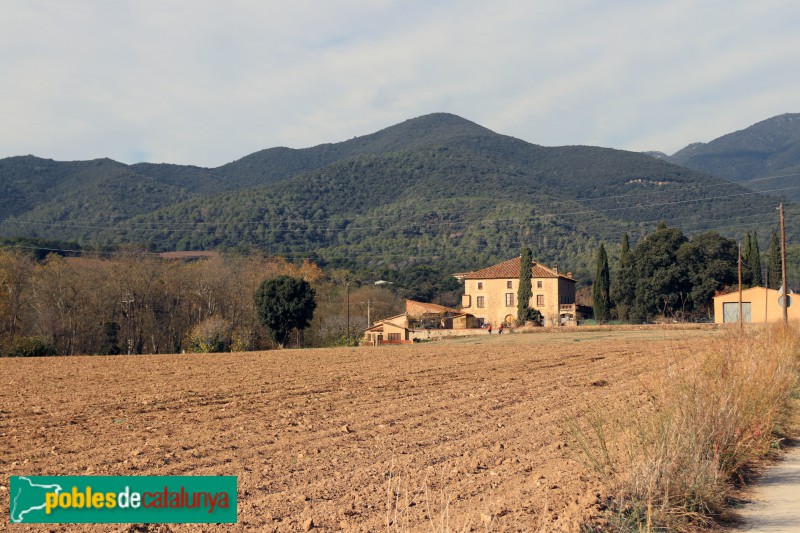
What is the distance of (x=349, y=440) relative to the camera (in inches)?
470

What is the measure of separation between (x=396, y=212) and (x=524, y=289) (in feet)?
298

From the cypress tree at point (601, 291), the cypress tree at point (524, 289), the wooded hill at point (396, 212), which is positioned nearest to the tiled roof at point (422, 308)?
the cypress tree at point (524, 289)

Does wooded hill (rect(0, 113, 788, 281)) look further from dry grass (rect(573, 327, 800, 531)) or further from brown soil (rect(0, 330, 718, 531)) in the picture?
dry grass (rect(573, 327, 800, 531))

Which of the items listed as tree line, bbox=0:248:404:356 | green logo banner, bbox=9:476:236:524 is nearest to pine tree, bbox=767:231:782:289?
tree line, bbox=0:248:404:356

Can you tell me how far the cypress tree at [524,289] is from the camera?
73.9 m

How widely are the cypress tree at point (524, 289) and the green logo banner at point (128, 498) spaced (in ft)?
224

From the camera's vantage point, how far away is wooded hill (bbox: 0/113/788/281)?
5084 inches

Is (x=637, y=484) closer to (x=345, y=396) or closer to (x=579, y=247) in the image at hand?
(x=345, y=396)

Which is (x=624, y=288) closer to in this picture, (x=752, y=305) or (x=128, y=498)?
(x=752, y=305)

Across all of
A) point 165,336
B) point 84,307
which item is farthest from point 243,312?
point 84,307

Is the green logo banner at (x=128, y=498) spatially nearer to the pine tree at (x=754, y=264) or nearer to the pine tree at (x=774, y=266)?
the pine tree at (x=754, y=264)

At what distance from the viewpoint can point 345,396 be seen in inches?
734

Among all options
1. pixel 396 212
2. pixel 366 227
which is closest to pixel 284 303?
pixel 366 227

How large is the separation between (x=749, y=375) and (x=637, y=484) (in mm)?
4958
